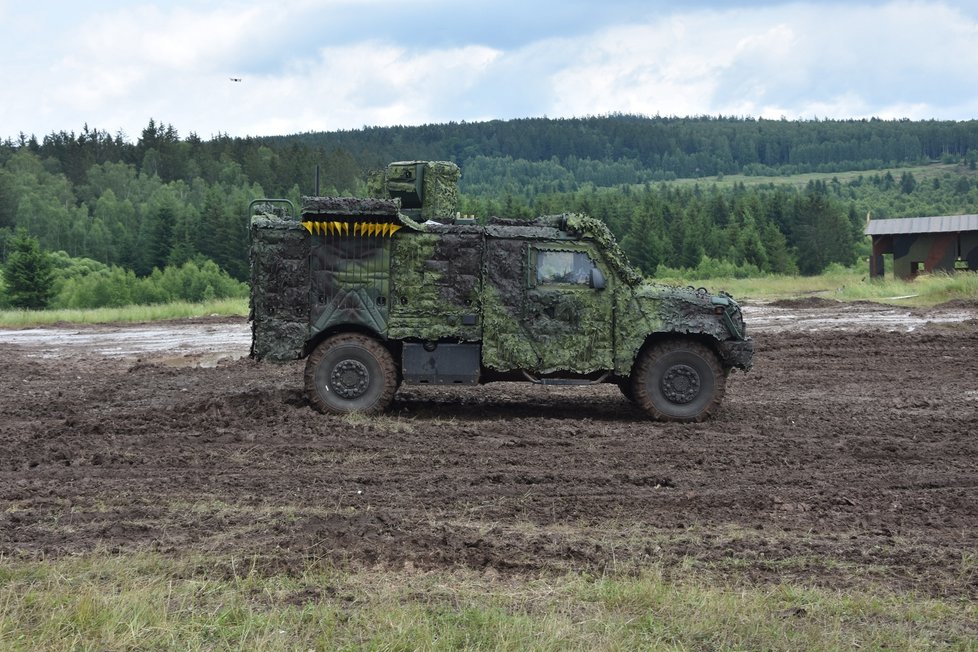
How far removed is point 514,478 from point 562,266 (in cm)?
350

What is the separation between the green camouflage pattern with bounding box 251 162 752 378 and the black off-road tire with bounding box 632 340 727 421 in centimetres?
20

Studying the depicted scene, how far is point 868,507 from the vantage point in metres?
8.71

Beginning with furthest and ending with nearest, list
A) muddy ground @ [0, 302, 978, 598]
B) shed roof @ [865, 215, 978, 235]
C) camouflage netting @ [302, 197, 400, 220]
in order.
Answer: shed roof @ [865, 215, 978, 235] → camouflage netting @ [302, 197, 400, 220] → muddy ground @ [0, 302, 978, 598]

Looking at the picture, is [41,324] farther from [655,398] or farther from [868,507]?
[868,507]

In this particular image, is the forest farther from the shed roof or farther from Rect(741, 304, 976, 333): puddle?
the shed roof

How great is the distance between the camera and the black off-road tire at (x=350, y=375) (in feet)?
40.9

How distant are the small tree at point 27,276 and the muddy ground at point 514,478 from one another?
3381cm

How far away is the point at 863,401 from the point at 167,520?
925 cm

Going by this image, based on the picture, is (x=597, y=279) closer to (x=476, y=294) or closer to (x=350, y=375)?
(x=476, y=294)

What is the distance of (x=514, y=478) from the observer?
9688 millimetres

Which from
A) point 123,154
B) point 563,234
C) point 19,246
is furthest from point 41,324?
point 123,154

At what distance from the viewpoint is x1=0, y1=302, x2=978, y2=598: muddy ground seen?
24.2ft

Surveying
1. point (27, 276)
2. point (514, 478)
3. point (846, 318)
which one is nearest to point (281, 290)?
point (514, 478)

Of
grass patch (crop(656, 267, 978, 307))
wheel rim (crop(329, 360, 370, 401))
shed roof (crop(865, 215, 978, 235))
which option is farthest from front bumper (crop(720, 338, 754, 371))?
shed roof (crop(865, 215, 978, 235))
